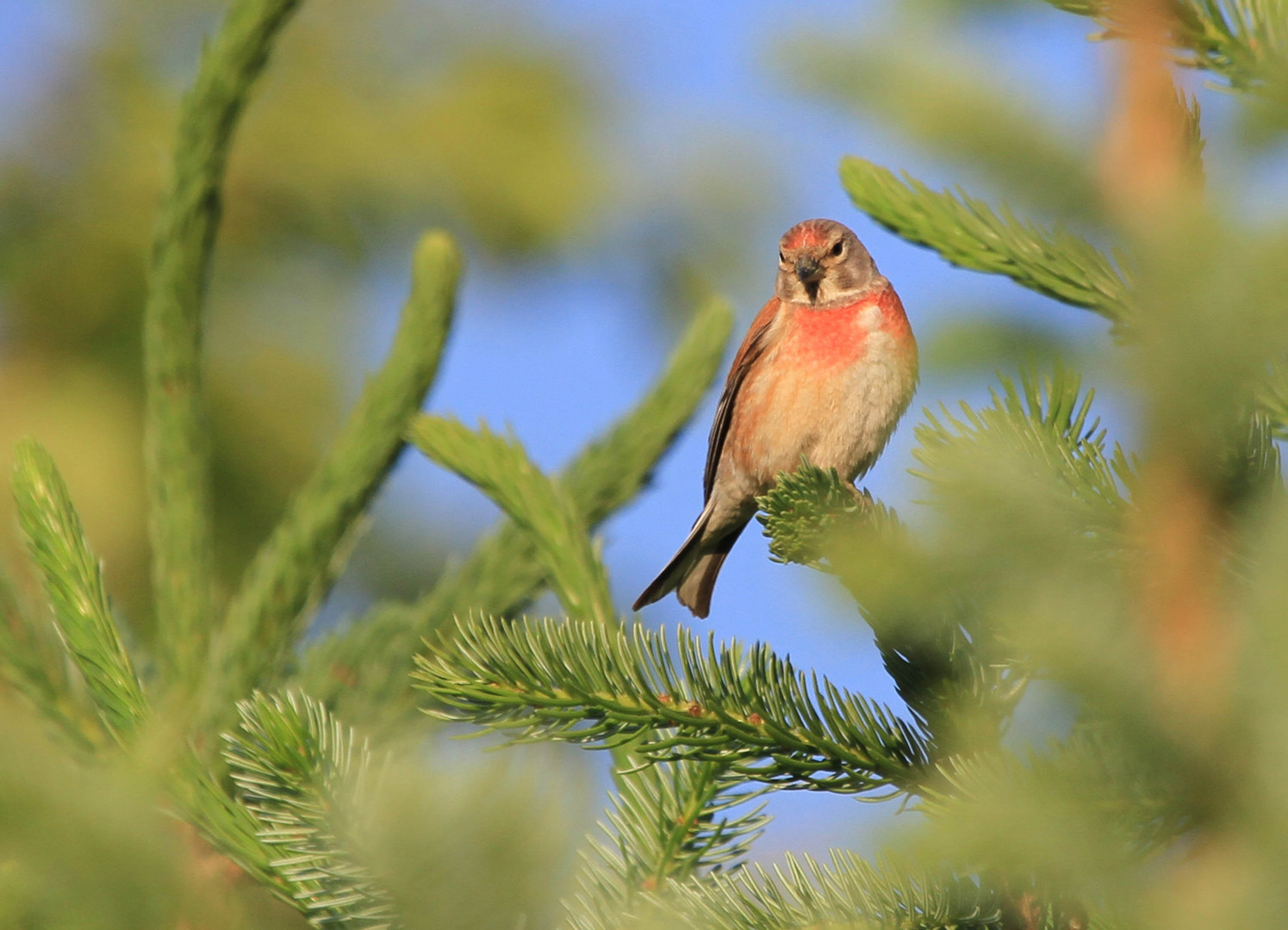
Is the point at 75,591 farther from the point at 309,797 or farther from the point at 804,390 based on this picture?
the point at 804,390

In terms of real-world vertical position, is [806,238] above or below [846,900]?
above

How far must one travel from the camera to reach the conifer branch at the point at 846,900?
1.66 m

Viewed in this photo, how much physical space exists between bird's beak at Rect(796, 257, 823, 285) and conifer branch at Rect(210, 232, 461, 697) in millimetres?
2540

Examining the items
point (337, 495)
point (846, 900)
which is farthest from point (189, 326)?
point (846, 900)

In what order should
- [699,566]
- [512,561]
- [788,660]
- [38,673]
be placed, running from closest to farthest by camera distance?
[788,660] < [38,673] < [512,561] < [699,566]

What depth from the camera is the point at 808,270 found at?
5.08 m

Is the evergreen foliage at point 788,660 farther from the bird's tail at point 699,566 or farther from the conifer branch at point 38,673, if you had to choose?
the bird's tail at point 699,566

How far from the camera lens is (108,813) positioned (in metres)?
0.90

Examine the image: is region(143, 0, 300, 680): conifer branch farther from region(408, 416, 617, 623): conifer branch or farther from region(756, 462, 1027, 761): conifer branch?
region(756, 462, 1027, 761): conifer branch

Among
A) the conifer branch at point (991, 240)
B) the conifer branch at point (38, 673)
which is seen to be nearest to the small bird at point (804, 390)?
the conifer branch at point (991, 240)

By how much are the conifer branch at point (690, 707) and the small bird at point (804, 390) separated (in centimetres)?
238

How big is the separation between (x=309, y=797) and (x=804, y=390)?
3.55m

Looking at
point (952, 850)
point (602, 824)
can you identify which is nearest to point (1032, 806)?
point (952, 850)

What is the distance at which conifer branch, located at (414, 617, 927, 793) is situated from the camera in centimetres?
181
